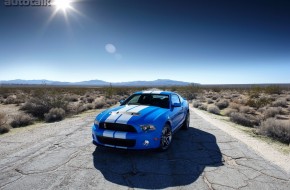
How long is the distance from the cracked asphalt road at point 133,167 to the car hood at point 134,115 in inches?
35.5

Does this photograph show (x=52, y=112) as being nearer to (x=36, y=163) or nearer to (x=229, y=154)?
(x=36, y=163)

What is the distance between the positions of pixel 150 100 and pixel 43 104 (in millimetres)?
10339

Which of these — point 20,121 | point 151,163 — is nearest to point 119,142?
point 151,163

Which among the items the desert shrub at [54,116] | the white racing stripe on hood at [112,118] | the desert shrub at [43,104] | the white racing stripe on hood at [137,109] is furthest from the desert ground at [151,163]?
the desert shrub at [43,104]

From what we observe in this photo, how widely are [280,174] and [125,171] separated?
3.26 m

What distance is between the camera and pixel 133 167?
16.3ft

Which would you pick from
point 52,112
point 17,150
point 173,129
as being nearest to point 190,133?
point 173,129

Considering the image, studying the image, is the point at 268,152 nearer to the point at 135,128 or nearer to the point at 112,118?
the point at 135,128

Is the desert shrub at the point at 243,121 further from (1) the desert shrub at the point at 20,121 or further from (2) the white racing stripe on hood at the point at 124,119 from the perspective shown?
(1) the desert shrub at the point at 20,121

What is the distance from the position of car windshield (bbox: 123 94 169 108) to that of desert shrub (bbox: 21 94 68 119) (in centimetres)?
868

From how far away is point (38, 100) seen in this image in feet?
50.2

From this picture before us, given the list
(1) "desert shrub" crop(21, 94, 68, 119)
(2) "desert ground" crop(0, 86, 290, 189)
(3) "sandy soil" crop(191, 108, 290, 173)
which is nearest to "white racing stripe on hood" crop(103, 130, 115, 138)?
(2) "desert ground" crop(0, 86, 290, 189)

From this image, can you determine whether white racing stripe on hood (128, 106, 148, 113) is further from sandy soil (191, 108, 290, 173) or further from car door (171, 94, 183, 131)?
sandy soil (191, 108, 290, 173)

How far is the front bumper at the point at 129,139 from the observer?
530cm
